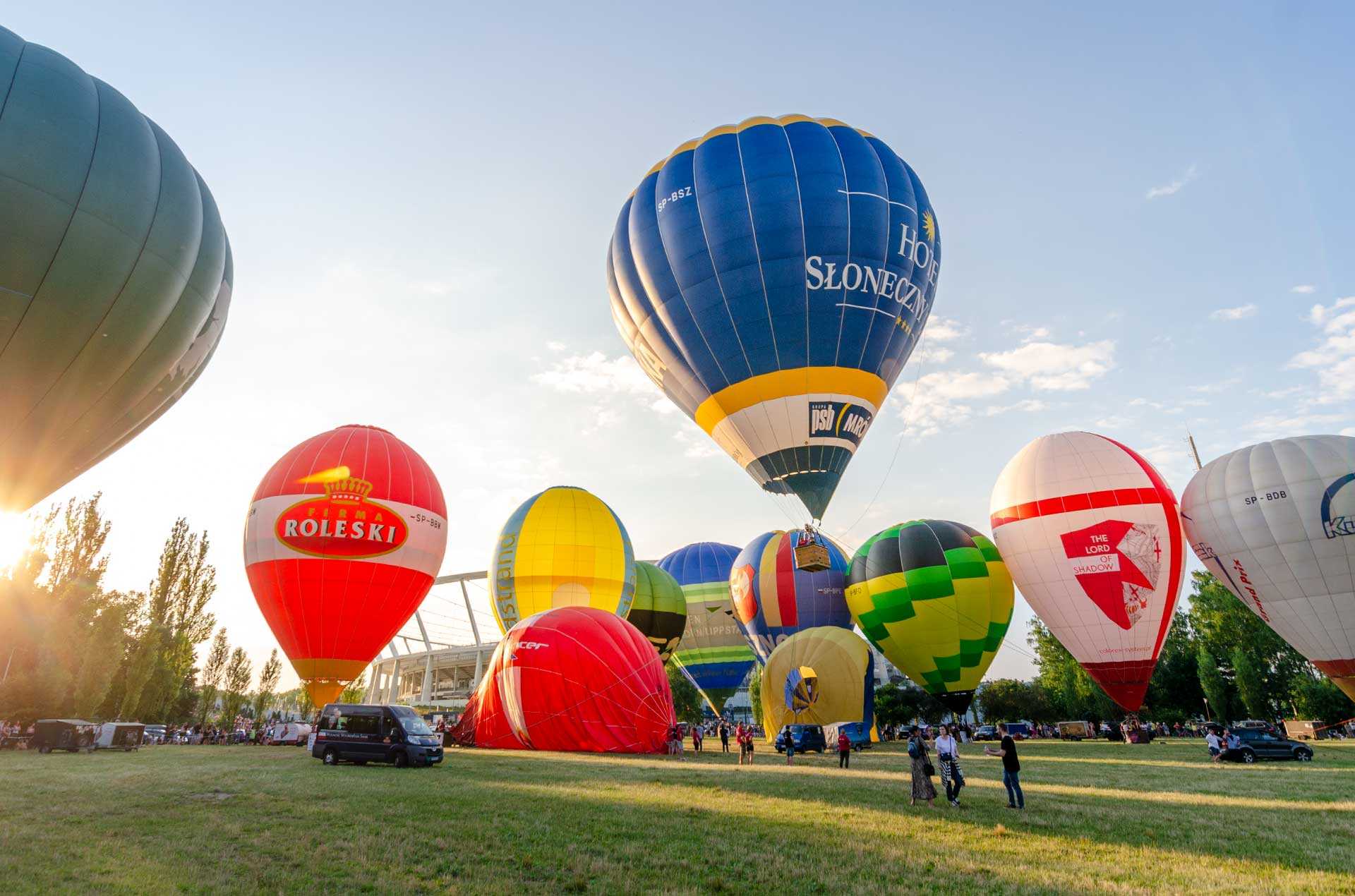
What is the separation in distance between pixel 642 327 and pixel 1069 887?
16.5 metres

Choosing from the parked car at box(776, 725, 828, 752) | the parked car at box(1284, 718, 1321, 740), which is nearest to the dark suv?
the parked car at box(776, 725, 828, 752)

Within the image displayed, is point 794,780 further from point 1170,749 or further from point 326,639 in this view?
point 1170,749

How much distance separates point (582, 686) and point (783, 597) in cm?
1434

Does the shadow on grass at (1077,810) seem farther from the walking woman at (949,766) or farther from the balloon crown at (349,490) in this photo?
the balloon crown at (349,490)

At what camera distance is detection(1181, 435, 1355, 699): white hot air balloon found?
21750mm

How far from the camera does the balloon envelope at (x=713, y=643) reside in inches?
1539

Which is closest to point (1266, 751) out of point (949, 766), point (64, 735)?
point (949, 766)

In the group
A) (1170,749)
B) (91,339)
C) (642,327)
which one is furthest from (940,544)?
(91,339)

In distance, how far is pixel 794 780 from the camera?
13.2 meters

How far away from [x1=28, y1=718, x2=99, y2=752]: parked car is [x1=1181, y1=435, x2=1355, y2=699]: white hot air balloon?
36.5 meters

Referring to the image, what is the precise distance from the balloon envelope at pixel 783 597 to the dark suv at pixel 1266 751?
48.4 ft

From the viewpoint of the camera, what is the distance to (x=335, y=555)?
2156cm

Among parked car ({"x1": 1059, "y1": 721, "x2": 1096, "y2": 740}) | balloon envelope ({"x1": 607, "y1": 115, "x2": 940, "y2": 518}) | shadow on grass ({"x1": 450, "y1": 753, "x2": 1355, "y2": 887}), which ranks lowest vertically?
parked car ({"x1": 1059, "y1": 721, "x2": 1096, "y2": 740})

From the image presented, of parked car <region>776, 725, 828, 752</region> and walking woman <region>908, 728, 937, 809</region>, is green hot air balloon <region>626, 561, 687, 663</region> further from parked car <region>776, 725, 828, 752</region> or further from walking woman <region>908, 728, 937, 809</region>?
walking woman <region>908, 728, 937, 809</region>
